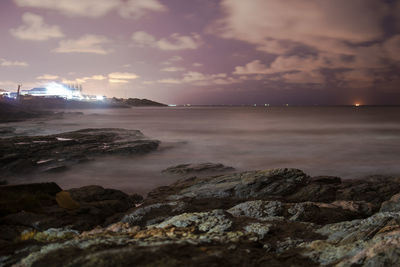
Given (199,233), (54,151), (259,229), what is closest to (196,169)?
(54,151)

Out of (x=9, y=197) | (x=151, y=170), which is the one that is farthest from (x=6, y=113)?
(x=9, y=197)

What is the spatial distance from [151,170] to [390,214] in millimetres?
16405

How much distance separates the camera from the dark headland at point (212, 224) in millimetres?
3373

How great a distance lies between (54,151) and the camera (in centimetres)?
2212

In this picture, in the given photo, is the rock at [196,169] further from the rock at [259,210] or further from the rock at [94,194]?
the rock at [259,210]

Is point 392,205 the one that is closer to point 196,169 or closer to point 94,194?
point 94,194

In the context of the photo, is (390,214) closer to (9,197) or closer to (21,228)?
(21,228)

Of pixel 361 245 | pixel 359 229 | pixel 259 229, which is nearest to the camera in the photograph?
pixel 361 245

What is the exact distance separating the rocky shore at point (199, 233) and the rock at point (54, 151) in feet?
32.7

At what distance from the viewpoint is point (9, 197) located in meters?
8.52

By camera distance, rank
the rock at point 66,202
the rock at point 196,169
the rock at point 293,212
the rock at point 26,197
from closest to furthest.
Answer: the rock at point 293,212, the rock at point 26,197, the rock at point 66,202, the rock at point 196,169

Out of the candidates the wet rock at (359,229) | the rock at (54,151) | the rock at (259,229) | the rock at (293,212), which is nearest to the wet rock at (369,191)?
the rock at (293,212)

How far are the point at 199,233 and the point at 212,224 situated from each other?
1.53 ft

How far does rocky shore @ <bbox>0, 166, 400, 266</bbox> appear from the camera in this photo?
3.30m
